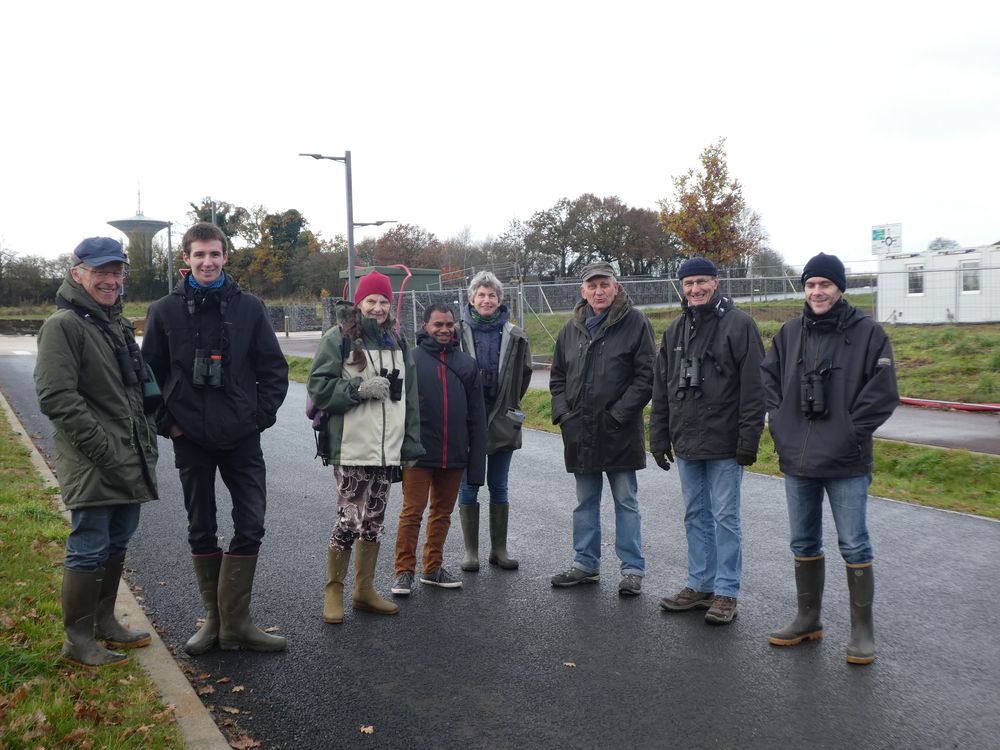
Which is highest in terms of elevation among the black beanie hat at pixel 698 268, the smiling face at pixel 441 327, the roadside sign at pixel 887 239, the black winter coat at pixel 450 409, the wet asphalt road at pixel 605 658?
the roadside sign at pixel 887 239

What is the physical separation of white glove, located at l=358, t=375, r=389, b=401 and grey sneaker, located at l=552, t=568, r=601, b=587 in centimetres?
175

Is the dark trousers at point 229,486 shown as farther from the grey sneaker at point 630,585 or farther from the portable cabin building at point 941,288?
the portable cabin building at point 941,288

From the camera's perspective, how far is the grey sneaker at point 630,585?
19.3ft

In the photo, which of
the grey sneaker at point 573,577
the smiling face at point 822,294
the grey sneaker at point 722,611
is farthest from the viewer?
the grey sneaker at point 573,577

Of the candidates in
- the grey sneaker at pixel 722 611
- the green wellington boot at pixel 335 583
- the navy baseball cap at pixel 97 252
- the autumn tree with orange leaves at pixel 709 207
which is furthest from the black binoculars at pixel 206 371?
the autumn tree with orange leaves at pixel 709 207

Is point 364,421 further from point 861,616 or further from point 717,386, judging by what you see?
point 861,616

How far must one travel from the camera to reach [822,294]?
4961 millimetres

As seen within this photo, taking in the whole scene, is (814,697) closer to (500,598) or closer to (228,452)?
(500,598)

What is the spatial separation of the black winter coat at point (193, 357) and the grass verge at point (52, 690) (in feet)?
4.03

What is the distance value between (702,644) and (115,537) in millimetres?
3174

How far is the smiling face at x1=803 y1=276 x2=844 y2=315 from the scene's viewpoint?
4.95 m

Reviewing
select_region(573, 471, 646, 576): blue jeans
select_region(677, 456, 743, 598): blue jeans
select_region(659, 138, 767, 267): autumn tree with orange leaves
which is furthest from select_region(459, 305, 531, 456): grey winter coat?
select_region(659, 138, 767, 267): autumn tree with orange leaves

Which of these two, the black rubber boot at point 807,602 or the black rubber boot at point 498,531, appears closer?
the black rubber boot at point 807,602

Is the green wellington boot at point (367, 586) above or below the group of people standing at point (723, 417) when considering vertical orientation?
below
